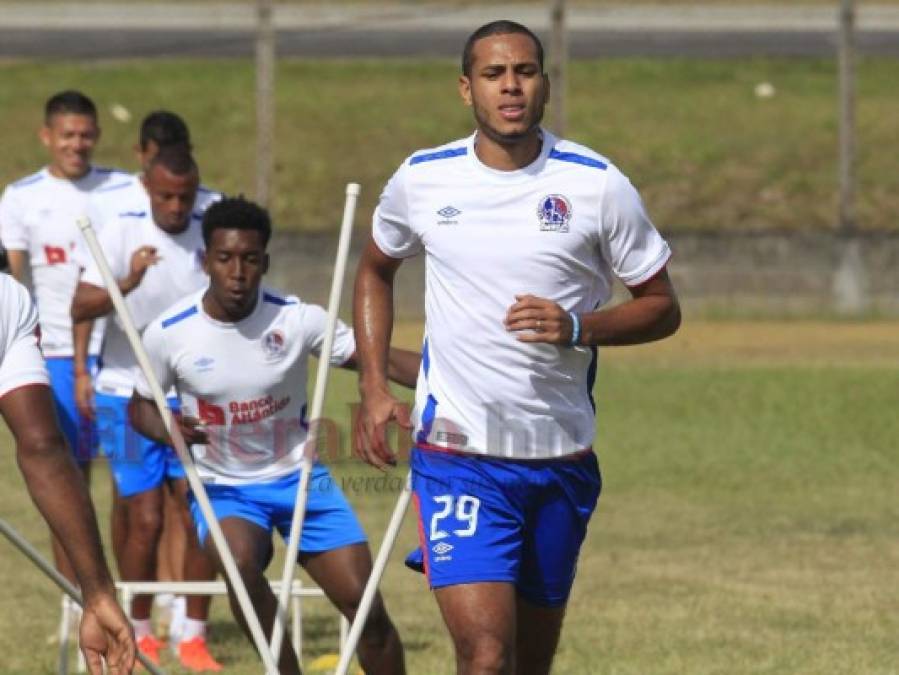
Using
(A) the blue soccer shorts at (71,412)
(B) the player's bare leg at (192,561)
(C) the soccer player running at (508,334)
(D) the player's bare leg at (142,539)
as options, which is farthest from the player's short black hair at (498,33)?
(A) the blue soccer shorts at (71,412)

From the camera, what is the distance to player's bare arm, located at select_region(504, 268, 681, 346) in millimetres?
6422

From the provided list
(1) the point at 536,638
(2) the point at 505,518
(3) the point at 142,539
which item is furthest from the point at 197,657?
(2) the point at 505,518

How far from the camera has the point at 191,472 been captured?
7.57m

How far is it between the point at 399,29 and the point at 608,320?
26.3 meters

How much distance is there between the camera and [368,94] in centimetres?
2764

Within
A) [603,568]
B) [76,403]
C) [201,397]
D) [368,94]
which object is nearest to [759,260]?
[368,94]

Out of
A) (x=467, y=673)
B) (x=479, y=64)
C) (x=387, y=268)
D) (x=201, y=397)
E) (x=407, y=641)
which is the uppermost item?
(x=479, y=64)

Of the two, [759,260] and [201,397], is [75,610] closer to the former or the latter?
[201,397]

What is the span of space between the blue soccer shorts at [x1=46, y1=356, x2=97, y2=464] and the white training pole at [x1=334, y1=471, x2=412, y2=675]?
12.0 feet

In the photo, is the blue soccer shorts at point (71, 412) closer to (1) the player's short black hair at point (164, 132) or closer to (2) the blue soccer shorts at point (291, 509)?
(1) the player's short black hair at point (164, 132)

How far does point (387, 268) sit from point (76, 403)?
13.7ft

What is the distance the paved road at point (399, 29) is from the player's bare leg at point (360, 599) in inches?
827

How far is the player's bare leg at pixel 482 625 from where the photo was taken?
21.1ft

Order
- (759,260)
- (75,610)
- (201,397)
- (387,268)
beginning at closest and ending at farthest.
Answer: (387,268) < (201,397) < (75,610) < (759,260)
